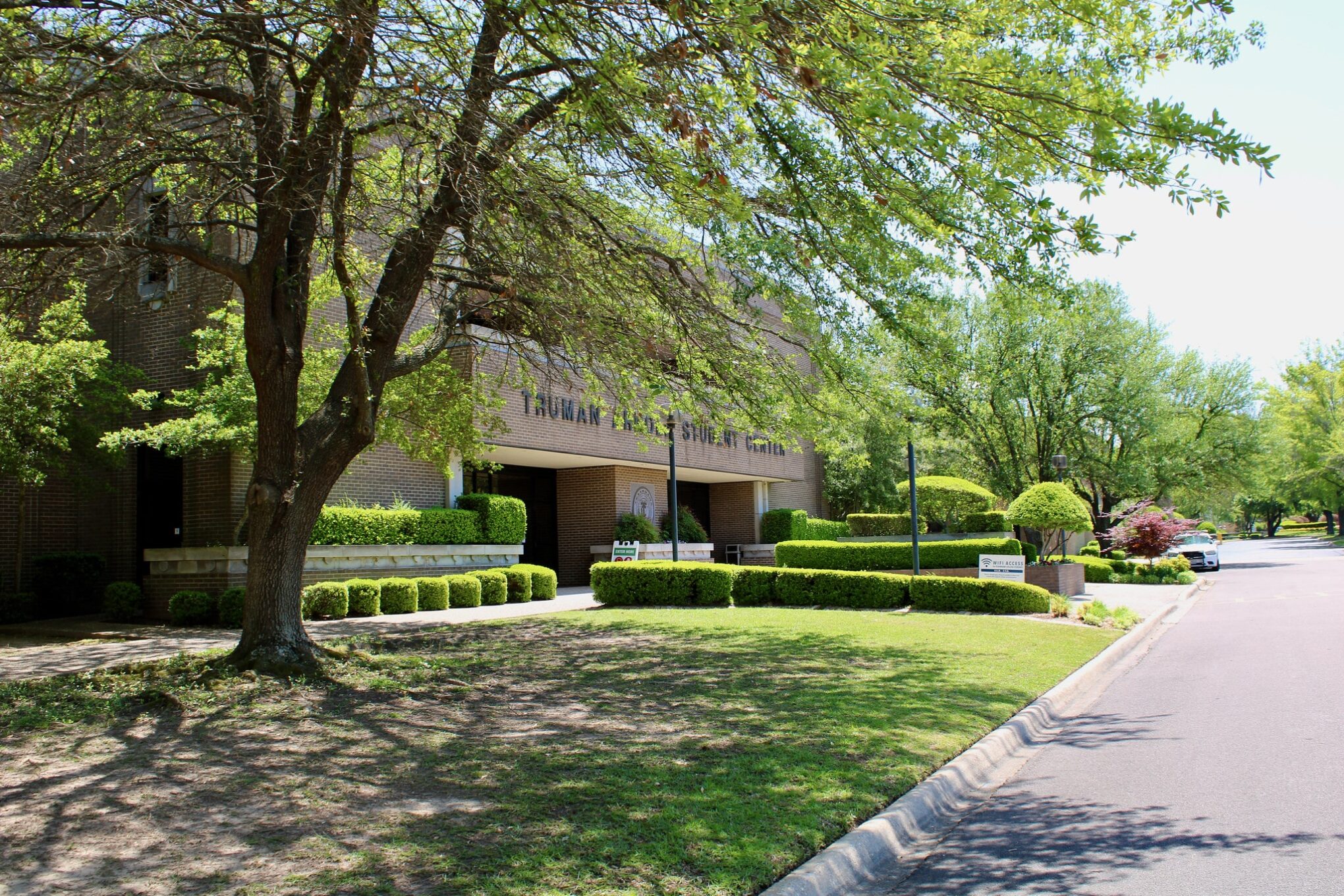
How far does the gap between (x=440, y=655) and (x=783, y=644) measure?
432 cm

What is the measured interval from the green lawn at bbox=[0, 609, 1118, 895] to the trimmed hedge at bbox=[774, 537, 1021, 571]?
11332 millimetres

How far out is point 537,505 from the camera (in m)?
27.3

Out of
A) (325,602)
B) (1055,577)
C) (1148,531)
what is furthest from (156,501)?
(1148,531)

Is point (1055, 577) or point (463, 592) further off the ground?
point (463, 592)

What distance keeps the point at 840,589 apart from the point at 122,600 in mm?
12643

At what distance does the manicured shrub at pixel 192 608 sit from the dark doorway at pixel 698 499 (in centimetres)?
1964

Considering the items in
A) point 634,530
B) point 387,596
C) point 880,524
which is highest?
point 634,530

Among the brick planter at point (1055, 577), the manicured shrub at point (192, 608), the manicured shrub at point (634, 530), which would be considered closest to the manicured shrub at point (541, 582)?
the manicured shrub at point (634, 530)

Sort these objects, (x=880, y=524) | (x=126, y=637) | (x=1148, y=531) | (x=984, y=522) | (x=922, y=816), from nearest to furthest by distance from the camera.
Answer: (x=922, y=816) < (x=126, y=637) < (x=1148, y=531) < (x=984, y=522) < (x=880, y=524)

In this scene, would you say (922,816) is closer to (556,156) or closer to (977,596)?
(556,156)

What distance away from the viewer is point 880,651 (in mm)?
11906

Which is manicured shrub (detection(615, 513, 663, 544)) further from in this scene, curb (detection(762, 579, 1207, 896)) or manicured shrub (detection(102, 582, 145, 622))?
curb (detection(762, 579, 1207, 896))

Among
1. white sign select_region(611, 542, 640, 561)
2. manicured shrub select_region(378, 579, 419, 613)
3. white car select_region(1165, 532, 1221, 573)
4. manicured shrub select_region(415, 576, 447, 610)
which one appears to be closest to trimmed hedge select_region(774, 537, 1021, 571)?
white sign select_region(611, 542, 640, 561)

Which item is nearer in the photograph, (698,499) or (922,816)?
(922,816)
